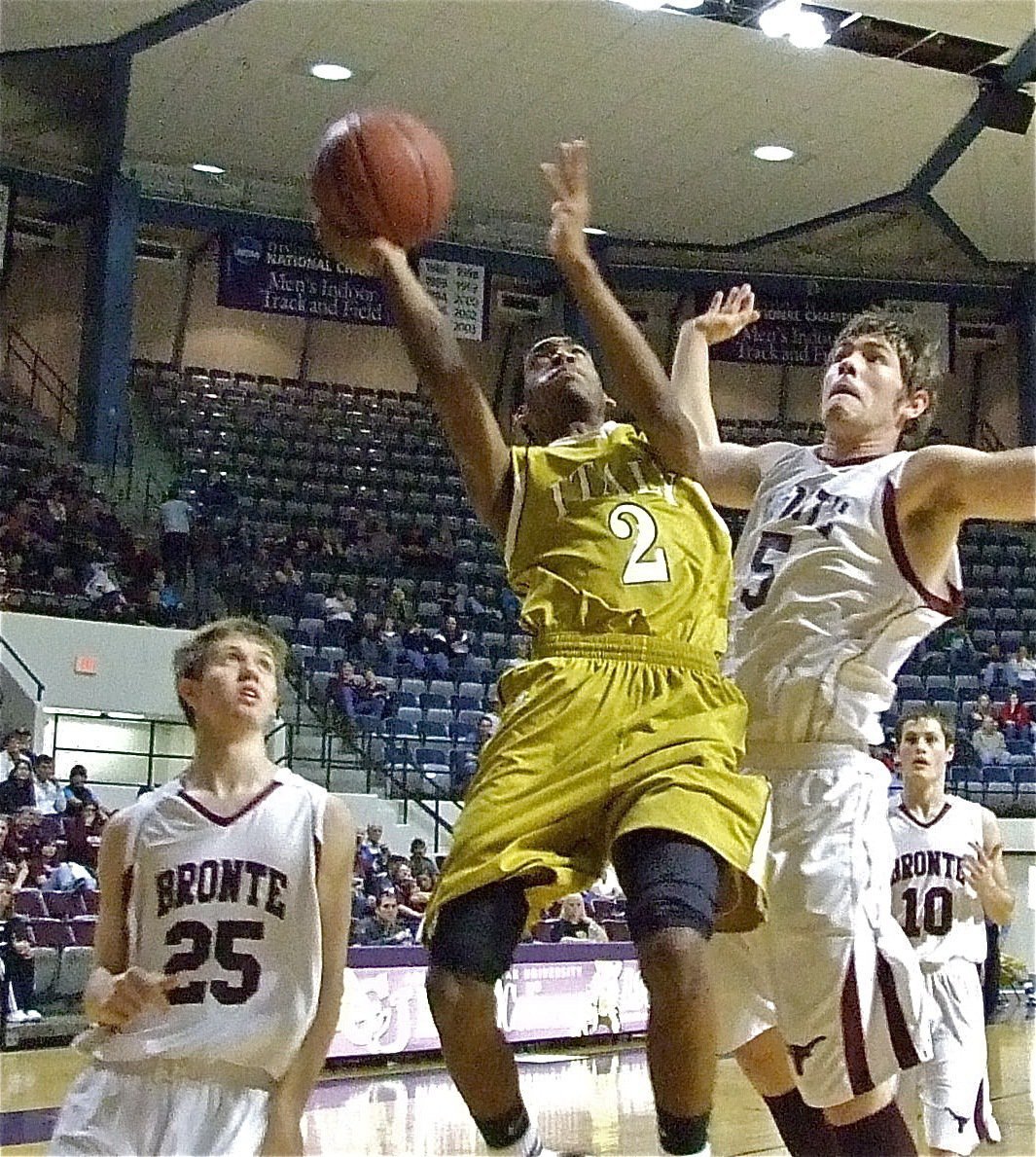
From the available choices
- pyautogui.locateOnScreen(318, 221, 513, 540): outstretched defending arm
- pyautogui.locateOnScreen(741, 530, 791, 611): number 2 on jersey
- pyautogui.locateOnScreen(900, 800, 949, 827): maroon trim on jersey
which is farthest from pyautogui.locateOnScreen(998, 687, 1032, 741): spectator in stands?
pyautogui.locateOnScreen(318, 221, 513, 540): outstretched defending arm

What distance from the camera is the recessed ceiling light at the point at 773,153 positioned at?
54.0ft

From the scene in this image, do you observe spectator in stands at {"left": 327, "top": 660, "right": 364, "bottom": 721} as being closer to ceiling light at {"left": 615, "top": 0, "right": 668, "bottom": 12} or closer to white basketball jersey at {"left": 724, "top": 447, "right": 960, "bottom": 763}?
ceiling light at {"left": 615, "top": 0, "right": 668, "bottom": 12}

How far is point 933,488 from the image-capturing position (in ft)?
10.7

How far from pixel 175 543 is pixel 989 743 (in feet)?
27.1

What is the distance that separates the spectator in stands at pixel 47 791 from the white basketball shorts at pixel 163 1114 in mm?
7953

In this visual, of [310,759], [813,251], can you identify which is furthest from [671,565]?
[813,251]

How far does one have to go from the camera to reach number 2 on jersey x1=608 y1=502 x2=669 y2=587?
10.1 feet

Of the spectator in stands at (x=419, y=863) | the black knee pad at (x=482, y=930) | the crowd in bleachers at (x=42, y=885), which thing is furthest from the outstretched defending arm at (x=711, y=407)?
the spectator in stands at (x=419, y=863)

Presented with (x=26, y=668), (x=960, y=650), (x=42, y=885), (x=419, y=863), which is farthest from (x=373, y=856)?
(x=960, y=650)

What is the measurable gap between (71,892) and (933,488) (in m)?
7.93

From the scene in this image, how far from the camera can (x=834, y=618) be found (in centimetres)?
337

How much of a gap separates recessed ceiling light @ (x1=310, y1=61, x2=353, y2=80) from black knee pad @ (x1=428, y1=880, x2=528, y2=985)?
43.3ft

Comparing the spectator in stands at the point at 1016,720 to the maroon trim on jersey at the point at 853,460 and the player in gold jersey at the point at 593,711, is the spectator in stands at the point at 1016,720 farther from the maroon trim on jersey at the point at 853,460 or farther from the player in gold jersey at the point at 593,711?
the player in gold jersey at the point at 593,711

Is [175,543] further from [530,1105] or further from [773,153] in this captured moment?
[530,1105]
